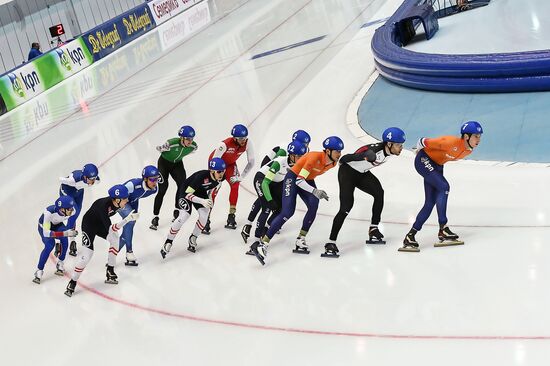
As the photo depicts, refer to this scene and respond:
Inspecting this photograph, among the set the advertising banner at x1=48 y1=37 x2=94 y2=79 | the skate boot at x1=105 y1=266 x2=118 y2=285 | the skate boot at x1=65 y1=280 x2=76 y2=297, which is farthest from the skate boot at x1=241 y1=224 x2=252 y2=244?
the advertising banner at x1=48 y1=37 x2=94 y2=79

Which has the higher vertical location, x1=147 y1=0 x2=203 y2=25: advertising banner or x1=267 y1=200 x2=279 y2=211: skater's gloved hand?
x1=147 y1=0 x2=203 y2=25: advertising banner

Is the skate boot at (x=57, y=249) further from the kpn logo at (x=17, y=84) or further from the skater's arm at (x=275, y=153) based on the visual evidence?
the kpn logo at (x=17, y=84)

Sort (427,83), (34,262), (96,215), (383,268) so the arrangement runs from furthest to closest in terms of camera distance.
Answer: (427,83) < (34,262) < (96,215) < (383,268)

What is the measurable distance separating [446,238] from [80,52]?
1364 centimetres

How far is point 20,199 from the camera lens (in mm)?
10445

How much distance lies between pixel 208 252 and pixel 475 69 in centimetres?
442

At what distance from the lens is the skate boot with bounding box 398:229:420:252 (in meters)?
6.91

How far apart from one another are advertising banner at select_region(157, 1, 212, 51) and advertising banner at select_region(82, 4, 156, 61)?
530 mm

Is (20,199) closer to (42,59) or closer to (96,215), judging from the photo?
(96,215)

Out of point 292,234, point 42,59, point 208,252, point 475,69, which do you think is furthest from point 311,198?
point 42,59

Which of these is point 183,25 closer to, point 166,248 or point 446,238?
point 166,248

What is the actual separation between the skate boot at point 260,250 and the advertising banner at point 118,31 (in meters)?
13.0

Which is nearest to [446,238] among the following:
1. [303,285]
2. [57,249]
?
[303,285]

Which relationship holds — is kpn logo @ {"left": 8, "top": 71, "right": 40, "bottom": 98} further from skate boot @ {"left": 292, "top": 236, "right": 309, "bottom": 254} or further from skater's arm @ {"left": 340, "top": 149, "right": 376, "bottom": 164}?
skater's arm @ {"left": 340, "top": 149, "right": 376, "bottom": 164}
